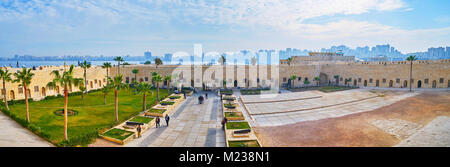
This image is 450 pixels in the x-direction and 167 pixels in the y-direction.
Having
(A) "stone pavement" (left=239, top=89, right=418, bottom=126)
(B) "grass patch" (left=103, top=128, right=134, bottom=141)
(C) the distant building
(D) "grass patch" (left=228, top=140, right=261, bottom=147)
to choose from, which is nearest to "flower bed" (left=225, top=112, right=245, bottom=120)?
(A) "stone pavement" (left=239, top=89, right=418, bottom=126)

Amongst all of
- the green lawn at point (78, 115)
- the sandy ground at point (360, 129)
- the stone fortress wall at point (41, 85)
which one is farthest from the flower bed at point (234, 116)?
the stone fortress wall at point (41, 85)

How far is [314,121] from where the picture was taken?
22234 mm

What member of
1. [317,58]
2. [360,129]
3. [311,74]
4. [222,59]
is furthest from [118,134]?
[317,58]

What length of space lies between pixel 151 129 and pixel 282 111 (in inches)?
592

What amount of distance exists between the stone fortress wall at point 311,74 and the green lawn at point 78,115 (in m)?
9.90

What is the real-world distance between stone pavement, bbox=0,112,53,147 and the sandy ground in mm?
16438

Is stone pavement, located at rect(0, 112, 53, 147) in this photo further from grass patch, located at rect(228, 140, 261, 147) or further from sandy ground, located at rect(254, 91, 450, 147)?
sandy ground, located at rect(254, 91, 450, 147)

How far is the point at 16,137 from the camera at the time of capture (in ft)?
50.6

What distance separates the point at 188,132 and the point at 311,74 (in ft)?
135

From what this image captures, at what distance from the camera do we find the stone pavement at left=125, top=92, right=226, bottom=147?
650 inches

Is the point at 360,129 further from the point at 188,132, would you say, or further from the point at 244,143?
the point at 188,132

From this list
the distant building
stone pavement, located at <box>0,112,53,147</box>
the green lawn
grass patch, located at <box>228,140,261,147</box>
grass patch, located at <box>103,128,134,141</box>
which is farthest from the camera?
the distant building

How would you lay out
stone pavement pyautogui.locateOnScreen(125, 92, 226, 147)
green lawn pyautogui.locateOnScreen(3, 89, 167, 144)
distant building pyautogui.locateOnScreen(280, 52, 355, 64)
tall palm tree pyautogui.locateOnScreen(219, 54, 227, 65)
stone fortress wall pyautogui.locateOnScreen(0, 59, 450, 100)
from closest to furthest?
stone pavement pyautogui.locateOnScreen(125, 92, 226, 147) → green lawn pyautogui.locateOnScreen(3, 89, 167, 144) → stone fortress wall pyautogui.locateOnScreen(0, 59, 450, 100) → tall palm tree pyautogui.locateOnScreen(219, 54, 227, 65) → distant building pyautogui.locateOnScreen(280, 52, 355, 64)
